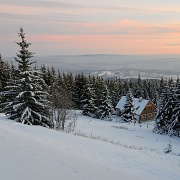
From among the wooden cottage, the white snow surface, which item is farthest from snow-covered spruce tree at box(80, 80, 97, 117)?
the white snow surface

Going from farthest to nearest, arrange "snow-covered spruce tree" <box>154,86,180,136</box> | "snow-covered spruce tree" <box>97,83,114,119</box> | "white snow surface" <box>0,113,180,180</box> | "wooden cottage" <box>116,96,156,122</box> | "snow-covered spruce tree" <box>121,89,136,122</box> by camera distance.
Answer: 1. "wooden cottage" <box>116,96,156,122</box>
2. "snow-covered spruce tree" <box>97,83,114,119</box>
3. "snow-covered spruce tree" <box>121,89,136,122</box>
4. "snow-covered spruce tree" <box>154,86,180,136</box>
5. "white snow surface" <box>0,113,180,180</box>

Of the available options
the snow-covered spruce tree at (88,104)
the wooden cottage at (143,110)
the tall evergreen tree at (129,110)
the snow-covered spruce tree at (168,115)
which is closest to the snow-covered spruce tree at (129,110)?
the tall evergreen tree at (129,110)

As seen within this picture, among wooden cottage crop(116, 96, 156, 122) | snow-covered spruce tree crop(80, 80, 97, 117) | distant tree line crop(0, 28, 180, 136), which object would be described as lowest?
wooden cottage crop(116, 96, 156, 122)

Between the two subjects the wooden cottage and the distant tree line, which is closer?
the distant tree line

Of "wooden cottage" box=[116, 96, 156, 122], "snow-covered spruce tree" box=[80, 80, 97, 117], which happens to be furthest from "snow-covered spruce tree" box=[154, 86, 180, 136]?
"wooden cottage" box=[116, 96, 156, 122]

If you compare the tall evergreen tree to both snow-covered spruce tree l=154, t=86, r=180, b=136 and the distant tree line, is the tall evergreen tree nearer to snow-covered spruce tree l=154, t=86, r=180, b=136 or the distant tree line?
the distant tree line

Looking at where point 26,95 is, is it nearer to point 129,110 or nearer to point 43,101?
point 43,101

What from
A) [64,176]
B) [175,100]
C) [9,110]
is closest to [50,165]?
[64,176]

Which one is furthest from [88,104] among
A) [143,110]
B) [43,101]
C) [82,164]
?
[82,164]

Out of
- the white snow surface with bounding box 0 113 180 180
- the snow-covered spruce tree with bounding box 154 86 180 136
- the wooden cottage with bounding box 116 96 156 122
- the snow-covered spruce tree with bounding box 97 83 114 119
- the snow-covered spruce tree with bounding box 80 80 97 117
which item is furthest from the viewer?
the wooden cottage with bounding box 116 96 156 122

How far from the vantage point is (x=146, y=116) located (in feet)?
199

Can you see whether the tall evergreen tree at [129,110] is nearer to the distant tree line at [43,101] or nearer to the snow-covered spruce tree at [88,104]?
the distant tree line at [43,101]

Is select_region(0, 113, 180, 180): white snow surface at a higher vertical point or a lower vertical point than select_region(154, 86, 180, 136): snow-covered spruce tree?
higher

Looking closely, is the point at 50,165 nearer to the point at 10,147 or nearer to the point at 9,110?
the point at 10,147
